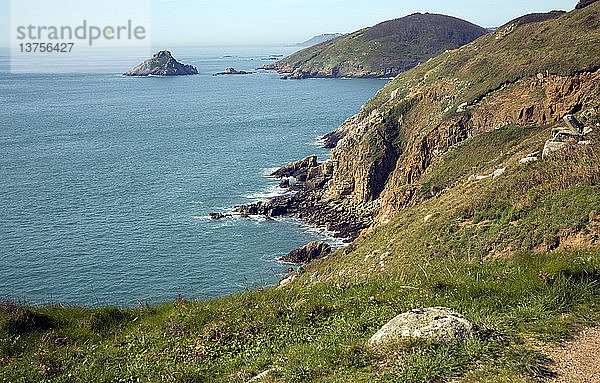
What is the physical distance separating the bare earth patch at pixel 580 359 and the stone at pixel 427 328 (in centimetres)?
125

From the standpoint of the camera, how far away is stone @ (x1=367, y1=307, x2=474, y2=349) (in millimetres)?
7191

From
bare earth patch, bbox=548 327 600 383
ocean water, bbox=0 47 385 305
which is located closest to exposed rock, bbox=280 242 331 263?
ocean water, bbox=0 47 385 305

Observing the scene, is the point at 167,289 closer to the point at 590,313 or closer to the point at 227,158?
the point at 590,313

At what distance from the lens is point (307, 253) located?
45.1 meters

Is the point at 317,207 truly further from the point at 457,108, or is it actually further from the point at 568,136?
the point at 568,136

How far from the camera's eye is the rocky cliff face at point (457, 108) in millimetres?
44156

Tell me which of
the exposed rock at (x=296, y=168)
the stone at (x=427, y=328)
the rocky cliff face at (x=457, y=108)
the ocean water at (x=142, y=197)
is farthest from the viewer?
the exposed rock at (x=296, y=168)

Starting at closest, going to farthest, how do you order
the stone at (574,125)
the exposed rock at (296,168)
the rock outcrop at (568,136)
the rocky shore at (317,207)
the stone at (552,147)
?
the stone at (552,147) → the rock outcrop at (568,136) → the stone at (574,125) → the rocky shore at (317,207) → the exposed rock at (296,168)

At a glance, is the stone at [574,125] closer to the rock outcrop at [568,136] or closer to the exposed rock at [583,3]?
the rock outcrop at [568,136]

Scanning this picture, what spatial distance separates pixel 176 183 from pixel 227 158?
50.1 feet

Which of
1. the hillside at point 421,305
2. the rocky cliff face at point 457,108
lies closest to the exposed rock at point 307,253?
the rocky cliff face at point 457,108

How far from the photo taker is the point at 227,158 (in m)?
82.8

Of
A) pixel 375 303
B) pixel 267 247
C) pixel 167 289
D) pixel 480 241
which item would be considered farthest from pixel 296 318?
pixel 267 247

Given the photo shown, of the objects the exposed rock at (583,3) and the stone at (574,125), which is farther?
the exposed rock at (583,3)
